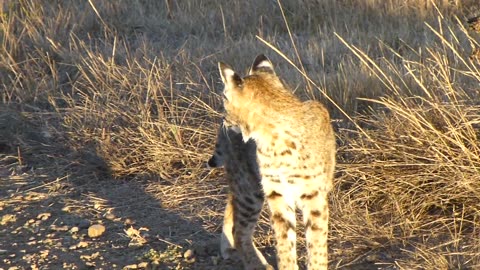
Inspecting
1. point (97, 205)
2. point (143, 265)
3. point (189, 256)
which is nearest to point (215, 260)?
point (189, 256)

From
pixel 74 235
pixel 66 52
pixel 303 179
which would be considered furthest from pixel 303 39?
pixel 303 179

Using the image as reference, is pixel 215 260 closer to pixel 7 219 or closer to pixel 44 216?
pixel 44 216

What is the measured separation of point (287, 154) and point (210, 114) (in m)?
2.04

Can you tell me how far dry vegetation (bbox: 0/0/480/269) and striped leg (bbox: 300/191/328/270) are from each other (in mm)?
379

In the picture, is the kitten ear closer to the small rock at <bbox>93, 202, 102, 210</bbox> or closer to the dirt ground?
the dirt ground

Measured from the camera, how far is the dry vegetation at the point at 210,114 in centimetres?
539

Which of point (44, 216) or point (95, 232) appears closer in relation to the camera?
point (95, 232)

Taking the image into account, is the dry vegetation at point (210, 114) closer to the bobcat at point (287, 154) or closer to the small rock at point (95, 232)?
the small rock at point (95, 232)

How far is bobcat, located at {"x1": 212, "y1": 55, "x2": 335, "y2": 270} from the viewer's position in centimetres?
475

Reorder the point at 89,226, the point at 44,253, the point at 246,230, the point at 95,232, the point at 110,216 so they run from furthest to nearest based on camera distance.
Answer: the point at 110,216, the point at 89,226, the point at 95,232, the point at 44,253, the point at 246,230

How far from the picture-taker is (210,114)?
6.72 meters

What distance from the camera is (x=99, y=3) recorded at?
32.7 feet

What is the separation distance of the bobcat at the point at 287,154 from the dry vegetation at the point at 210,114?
471mm

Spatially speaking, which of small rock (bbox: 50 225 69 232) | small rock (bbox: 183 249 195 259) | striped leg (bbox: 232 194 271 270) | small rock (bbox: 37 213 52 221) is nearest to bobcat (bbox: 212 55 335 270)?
striped leg (bbox: 232 194 271 270)
